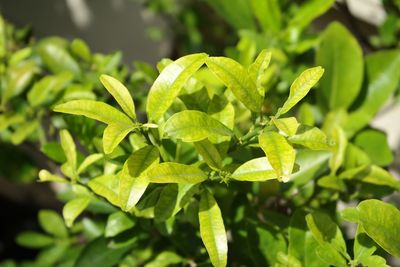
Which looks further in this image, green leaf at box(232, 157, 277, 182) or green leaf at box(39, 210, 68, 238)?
green leaf at box(39, 210, 68, 238)

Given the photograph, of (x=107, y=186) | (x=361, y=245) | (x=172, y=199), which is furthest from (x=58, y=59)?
(x=361, y=245)

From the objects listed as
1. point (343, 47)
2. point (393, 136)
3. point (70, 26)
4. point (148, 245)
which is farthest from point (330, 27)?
point (70, 26)

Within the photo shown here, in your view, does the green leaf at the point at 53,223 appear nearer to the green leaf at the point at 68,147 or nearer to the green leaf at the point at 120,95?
the green leaf at the point at 68,147

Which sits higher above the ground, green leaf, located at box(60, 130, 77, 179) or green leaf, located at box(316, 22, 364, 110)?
green leaf, located at box(60, 130, 77, 179)

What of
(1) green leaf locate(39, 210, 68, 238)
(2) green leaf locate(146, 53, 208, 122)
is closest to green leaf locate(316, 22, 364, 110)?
(2) green leaf locate(146, 53, 208, 122)

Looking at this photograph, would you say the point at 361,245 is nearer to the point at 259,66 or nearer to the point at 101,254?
the point at 259,66

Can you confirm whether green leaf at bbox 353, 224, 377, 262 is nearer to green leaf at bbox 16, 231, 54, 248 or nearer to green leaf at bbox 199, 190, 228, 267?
green leaf at bbox 199, 190, 228, 267
